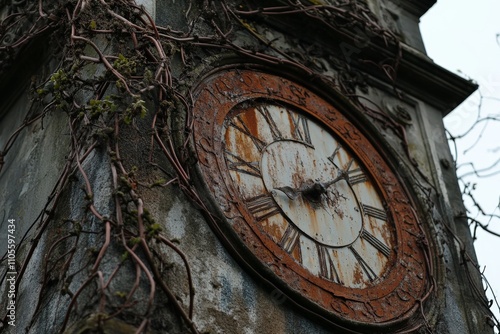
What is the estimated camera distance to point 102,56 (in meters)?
4.68

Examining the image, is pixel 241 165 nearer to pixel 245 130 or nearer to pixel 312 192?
pixel 245 130

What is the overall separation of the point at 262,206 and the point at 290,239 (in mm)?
217

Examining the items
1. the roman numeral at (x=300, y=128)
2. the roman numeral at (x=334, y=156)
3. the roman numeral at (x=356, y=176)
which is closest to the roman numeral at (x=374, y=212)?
the roman numeral at (x=356, y=176)

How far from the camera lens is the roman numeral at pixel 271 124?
5.39 m

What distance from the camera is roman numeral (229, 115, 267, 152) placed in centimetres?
519

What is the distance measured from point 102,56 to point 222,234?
1.03 metres

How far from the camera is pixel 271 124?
541 cm

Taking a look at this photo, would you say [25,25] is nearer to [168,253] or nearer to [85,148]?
[85,148]

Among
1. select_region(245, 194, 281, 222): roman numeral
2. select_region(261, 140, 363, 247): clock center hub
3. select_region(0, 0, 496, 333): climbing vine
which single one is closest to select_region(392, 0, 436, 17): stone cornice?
select_region(0, 0, 496, 333): climbing vine

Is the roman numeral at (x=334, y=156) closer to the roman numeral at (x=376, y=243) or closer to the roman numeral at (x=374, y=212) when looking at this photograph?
the roman numeral at (x=374, y=212)

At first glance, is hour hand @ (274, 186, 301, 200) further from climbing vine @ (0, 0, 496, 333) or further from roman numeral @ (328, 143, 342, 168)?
climbing vine @ (0, 0, 496, 333)

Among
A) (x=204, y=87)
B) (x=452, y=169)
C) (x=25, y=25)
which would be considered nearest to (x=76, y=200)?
(x=204, y=87)

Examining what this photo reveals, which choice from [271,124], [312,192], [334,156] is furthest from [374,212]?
[271,124]

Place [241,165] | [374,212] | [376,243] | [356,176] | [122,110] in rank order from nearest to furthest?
[122,110], [241,165], [376,243], [374,212], [356,176]
